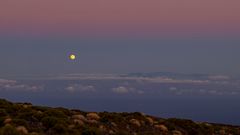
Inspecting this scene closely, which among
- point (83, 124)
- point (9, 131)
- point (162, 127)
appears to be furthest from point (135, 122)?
point (9, 131)

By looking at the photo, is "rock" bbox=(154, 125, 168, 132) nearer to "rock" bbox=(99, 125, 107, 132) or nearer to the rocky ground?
the rocky ground

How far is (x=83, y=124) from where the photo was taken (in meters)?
28.9

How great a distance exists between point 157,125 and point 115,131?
6113 mm

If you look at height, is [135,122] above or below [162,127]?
above

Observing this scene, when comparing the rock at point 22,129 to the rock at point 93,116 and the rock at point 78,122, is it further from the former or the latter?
the rock at point 93,116

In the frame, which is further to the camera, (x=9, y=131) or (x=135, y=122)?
(x=135, y=122)

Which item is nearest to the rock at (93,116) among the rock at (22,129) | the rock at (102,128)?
the rock at (102,128)

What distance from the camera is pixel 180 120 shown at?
128 ft

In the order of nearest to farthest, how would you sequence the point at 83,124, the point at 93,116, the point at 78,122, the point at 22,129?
the point at 22,129, the point at 83,124, the point at 78,122, the point at 93,116

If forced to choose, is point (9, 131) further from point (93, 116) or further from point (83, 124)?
point (93, 116)

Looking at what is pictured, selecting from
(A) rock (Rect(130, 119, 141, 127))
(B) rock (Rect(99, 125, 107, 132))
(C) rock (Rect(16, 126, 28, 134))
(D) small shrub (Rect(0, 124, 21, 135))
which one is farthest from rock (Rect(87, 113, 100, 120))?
(D) small shrub (Rect(0, 124, 21, 135))

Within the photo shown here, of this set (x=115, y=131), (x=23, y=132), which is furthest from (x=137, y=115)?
(x=23, y=132)

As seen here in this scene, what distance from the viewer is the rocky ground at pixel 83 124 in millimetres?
25781

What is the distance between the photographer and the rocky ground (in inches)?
1015
